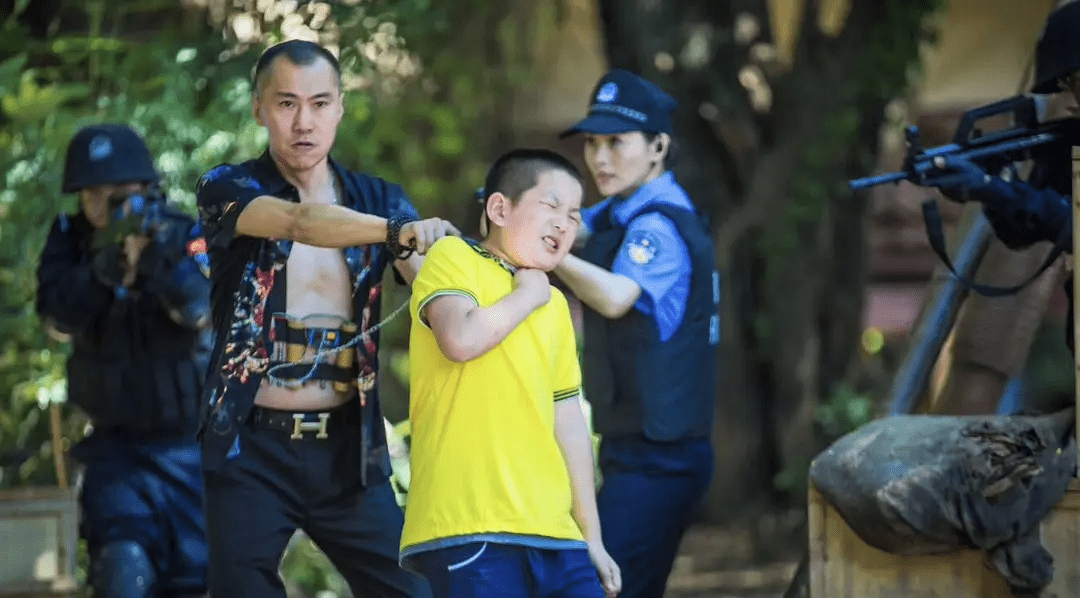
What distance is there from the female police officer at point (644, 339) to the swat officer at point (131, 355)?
1318 millimetres

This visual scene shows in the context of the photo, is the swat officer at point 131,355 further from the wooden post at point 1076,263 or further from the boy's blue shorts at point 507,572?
the wooden post at point 1076,263

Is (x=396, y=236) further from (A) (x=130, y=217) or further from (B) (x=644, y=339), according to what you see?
(A) (x=130, y=217)

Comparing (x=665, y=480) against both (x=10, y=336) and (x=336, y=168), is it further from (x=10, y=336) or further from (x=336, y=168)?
(x=10, y=336)

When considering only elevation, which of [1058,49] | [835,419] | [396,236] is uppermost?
[1058,49]

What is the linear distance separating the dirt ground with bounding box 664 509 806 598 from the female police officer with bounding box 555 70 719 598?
13.8 feet

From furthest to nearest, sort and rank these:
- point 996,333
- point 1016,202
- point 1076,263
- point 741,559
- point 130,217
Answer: point 741,559, point 996,333, point 130,217, point 1016,202, point 1076,263

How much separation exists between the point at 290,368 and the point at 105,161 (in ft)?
5.85

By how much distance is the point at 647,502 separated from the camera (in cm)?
614

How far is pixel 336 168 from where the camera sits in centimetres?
542

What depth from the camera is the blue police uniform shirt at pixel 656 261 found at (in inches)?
242

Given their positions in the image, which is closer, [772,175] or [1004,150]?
[1004,150]

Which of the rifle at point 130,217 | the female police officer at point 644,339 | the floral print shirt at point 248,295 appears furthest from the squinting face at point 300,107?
the rifle at point 130,217

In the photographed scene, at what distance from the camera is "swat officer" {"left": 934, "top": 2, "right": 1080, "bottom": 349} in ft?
19.6

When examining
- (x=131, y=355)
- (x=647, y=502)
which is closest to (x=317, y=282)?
(x=647, y=502)
